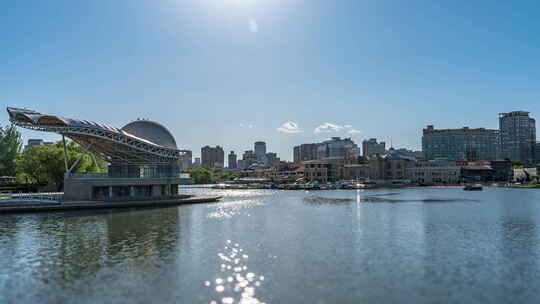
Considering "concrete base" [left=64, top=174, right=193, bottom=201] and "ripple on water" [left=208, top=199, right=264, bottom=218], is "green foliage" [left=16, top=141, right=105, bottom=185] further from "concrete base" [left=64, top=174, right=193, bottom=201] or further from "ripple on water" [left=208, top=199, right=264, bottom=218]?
"ripple on water" [left=208, top=199, right=264, bottom=218]

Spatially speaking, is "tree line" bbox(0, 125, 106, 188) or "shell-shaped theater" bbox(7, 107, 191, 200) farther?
"tree line" bbox(0, 125, 106, 188)

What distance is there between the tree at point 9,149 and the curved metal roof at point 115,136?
156 feet

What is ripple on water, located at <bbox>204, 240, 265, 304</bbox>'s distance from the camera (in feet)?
68.0

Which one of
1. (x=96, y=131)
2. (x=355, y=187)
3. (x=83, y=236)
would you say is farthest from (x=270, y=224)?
(x=355, y=187)

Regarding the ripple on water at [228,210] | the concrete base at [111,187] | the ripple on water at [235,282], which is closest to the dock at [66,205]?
the concrete base at [111,187]

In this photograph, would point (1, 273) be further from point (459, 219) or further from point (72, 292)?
point (459, 219)

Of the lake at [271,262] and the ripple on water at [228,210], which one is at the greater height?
the lake at [271,262]

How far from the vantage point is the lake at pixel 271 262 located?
845 inches

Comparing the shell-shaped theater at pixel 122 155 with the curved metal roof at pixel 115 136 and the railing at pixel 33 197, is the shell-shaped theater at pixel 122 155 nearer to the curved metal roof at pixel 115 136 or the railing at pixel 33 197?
the curved metal roof at pixel 115 136

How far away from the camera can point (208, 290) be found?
2209cm

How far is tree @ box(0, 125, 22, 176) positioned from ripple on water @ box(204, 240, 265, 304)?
107238mm

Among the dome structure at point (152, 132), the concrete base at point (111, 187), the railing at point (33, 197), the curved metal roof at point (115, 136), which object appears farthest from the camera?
the dome structure at point (152, 132)

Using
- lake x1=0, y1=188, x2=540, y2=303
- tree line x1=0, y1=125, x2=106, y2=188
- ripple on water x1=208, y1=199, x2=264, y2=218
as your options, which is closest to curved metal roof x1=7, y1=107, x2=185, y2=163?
tree line x1=0, y1=125, x2=106, y2=188

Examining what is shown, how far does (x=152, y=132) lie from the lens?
8694 centimetres
